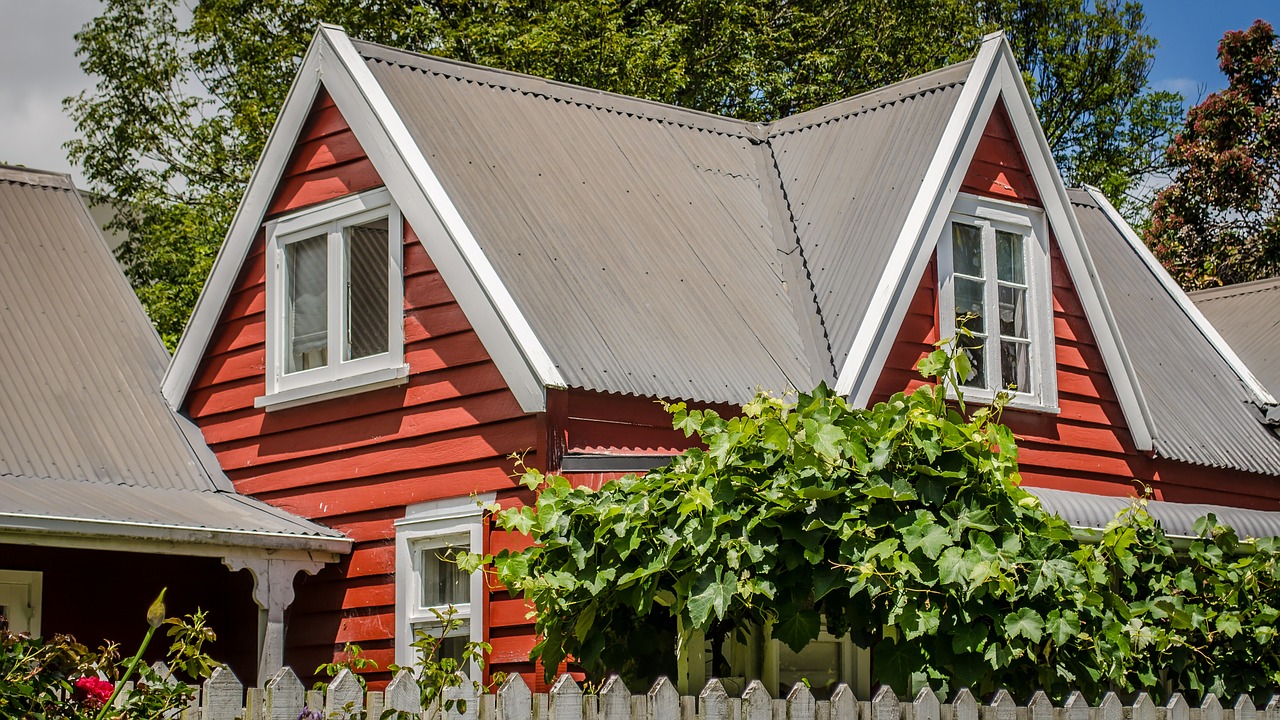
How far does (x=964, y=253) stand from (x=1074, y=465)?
6.53ft

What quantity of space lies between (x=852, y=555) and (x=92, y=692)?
3.65 m

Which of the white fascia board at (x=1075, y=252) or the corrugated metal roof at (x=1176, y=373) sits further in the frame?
the corrugated metal roof at (x=1176, y=373)

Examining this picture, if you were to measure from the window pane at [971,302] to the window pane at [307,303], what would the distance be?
499 centimetres

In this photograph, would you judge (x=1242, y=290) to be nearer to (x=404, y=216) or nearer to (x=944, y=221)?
(x=944, y=221)

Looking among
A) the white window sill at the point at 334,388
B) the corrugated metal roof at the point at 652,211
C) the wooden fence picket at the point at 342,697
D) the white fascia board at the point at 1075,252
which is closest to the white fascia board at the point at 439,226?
the corrugated metal roof at the point at 652,211

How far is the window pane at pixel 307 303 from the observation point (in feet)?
41.9

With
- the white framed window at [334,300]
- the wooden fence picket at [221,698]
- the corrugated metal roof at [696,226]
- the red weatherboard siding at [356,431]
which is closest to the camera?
the wooden fence picket at [221,698]

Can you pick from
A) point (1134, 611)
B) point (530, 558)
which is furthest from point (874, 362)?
point (530, 558)

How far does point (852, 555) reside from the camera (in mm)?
7770

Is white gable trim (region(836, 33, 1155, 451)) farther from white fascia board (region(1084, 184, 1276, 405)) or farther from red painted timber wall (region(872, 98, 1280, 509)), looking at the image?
white fascia board (region(1084, 184, 1276, 405))

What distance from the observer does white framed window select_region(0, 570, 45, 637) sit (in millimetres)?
11906

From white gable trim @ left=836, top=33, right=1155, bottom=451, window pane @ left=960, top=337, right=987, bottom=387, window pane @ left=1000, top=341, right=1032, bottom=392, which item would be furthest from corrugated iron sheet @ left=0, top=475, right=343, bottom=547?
window pane @ left=1000, top=341, right=1032, bottom=392

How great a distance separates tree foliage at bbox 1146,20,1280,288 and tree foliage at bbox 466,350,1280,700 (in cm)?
1969

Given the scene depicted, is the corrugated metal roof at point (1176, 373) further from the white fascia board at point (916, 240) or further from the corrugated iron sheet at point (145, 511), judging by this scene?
the corrugated iron sheet at point (145, 511)
